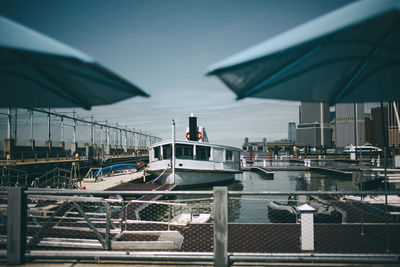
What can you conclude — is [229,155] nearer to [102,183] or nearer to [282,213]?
[102,183]

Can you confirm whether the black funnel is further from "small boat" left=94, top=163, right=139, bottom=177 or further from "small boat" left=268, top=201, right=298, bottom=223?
"small boat" left=268, top=201, right=298, bottom=223

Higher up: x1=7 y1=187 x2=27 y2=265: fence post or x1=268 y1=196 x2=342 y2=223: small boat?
x1=7 y1=187 x2=27 y2=265: fence post

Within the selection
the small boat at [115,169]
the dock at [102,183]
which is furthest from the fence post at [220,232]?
the small boat at [115,169]

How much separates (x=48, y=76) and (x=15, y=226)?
8.54 ft

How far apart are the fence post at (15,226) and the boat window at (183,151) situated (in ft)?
53.2

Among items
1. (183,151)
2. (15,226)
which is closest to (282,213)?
(15,226)

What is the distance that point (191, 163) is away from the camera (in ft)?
64.3

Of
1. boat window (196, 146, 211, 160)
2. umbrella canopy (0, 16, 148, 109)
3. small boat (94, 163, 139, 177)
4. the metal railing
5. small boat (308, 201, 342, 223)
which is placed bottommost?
small boat (94, 163, 139, 177)

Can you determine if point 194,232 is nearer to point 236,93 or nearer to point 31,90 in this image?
point 236,93

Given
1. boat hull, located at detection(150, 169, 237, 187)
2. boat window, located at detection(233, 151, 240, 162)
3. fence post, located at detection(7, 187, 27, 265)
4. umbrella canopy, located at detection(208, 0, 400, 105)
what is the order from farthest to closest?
boat window, located at detection(233, 151, 240, 162) → boat hull, located at detection(150, 169, 237, 187) → fence post, located at detection(7, 187, 27, 265) → umbrella canopy, located at detection(208, 0, 400, 105)

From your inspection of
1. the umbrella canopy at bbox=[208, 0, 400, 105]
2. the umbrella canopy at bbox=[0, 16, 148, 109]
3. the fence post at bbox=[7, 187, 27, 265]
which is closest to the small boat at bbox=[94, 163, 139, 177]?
the fence post at bbox=[7, 187, 27, 265]

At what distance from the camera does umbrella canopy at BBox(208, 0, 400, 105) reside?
2.35 metres

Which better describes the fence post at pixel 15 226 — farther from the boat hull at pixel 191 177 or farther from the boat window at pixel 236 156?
the boat window at pixel 236 156

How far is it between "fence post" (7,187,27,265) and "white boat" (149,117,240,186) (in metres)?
14.1
